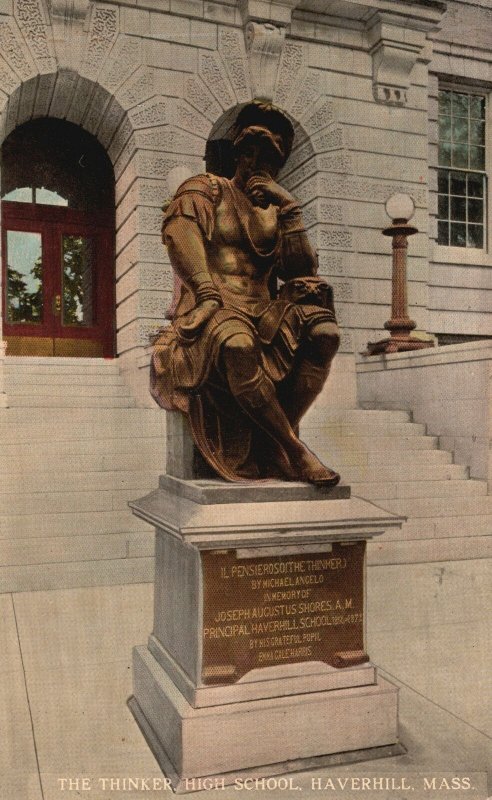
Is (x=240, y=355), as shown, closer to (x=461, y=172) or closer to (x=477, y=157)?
(x=461, y=172)

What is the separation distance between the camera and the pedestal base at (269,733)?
277 cm

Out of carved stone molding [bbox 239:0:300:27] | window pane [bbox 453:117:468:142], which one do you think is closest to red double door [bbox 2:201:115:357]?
carved stone molding [bbox 239:0:300:27]

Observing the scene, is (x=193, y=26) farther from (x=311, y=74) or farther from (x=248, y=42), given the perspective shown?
(x=311, y=74)

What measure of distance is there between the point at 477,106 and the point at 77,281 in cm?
862

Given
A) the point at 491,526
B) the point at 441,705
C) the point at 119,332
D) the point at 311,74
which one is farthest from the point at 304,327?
the point at 311,74

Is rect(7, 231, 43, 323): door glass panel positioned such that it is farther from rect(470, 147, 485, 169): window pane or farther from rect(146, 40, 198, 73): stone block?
rect(470, 147, 485, 169): window pane

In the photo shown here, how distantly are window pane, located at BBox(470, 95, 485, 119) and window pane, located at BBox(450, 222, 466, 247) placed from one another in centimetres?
221

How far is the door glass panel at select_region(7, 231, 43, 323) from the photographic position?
12.4m

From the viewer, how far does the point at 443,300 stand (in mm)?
12664

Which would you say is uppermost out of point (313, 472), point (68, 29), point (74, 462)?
point (68, 29)

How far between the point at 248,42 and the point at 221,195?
8927 millimetres

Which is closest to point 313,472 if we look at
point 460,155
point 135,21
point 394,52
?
point 135,21

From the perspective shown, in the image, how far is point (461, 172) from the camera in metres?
13.3

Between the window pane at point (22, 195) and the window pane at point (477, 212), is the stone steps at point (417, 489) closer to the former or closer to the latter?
the window pane at point (477, 212)
